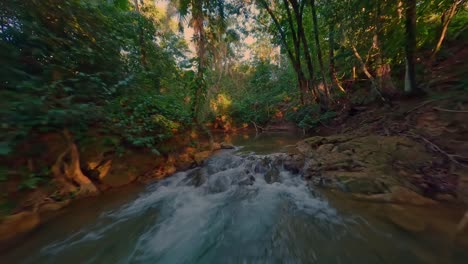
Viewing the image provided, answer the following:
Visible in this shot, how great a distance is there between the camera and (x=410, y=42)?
3945 millimetres

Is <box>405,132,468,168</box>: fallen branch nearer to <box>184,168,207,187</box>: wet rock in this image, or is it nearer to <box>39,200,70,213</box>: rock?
<box>184,168,207,187</box>: wet rock

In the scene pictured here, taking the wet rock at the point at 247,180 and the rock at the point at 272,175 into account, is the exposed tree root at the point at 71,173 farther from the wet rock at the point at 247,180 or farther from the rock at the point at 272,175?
the rock at the point at 272,175

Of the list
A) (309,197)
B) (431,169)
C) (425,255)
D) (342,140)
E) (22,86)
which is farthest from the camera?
(342,140)

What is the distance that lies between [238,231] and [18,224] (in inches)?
117

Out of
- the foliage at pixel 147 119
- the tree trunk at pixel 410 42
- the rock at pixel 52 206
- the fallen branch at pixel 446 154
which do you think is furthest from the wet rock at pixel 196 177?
the tree trunk at pixel 410 42

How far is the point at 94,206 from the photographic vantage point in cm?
308

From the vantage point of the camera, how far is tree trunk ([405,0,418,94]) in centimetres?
363

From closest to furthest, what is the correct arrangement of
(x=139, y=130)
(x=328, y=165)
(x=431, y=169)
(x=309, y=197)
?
1. (x=431, y=169)
2. (x=309, y=197)
3. (x=328, y=165)
4. (x=139, y=130)

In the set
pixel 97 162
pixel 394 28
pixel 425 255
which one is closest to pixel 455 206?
pixel 425 255

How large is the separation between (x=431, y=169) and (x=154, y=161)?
215 inches

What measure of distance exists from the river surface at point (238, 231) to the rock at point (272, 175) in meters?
0.23

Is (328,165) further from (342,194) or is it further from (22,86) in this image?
(22,86)

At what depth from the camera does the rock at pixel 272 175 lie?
3.86 meters

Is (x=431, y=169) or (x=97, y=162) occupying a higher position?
(x=97, y=162)
